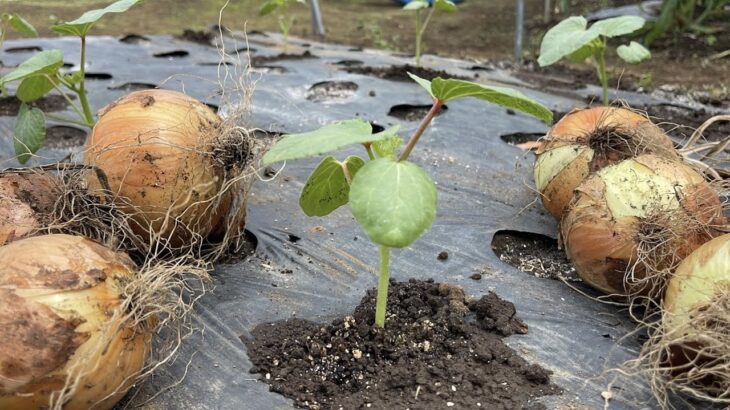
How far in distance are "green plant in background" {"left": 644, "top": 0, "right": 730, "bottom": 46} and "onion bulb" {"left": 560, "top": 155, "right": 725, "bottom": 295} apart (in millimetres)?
3904

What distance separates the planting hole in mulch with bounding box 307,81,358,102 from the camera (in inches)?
121

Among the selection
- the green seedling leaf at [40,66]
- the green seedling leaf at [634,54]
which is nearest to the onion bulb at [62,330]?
the green seedling leaf at [40,66]

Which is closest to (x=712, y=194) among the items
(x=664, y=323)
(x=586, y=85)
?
(x=664, y=323)

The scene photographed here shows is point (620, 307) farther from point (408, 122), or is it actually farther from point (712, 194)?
point (408, 122)

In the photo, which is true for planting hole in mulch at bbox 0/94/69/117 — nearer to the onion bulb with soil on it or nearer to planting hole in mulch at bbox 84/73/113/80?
planting hole in mulch at bbox 84/73/113/80

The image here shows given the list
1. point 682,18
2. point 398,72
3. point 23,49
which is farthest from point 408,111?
point 682,18

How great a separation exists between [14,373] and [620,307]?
1250 mm

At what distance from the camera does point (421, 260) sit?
67.4 inches

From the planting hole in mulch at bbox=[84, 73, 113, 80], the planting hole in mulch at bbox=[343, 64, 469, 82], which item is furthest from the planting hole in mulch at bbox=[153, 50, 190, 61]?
the planting hole in mulch at bbox=[343, 64, 469, 82]

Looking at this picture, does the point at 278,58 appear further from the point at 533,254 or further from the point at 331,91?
the point at 533,254

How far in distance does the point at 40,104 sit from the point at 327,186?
86.9 inches

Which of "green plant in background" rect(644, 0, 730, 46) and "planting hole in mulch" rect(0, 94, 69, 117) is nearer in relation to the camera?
"planting hole in mulch" rect(0, 94, 69, 117)

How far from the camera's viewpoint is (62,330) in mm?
1010

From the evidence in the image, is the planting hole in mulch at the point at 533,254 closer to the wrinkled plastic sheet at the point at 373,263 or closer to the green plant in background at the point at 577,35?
the wrinkled plastic sheet at the point at 373,263
